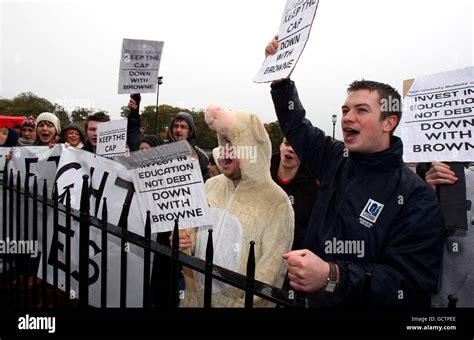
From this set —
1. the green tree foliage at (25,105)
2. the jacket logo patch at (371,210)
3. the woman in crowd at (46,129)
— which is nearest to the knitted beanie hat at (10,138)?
the woman in crowd at (46,129)

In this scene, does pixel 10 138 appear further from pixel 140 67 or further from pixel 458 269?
pixel 458 269

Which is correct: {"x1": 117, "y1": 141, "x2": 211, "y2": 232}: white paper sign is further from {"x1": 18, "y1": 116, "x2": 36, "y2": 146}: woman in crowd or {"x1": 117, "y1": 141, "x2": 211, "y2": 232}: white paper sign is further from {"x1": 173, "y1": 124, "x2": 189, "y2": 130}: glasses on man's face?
{"x1": 18, "y1": 116, "x2": 36, "y2": 146}: woman in crowd

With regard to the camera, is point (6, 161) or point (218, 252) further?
point (6, 161)

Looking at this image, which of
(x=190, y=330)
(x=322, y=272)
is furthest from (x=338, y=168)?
(x=190, y=330)

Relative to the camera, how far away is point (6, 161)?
4.07 meters

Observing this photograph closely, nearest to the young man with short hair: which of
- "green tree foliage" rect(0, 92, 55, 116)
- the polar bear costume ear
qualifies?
the polar bear costume ear

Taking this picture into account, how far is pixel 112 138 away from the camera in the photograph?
4160 mm

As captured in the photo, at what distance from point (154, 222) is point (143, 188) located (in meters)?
0.19

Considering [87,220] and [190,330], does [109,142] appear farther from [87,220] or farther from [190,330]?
[190,330]

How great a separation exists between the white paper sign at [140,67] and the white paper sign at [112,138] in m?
0.45

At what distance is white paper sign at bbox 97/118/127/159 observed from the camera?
4059 mm

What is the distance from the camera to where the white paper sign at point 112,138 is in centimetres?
406

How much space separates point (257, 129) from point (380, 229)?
949 millimetres

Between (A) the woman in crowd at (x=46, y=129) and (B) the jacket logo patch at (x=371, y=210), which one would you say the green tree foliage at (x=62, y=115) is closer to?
(A) the woman in crowd at (x=46, y=129)
